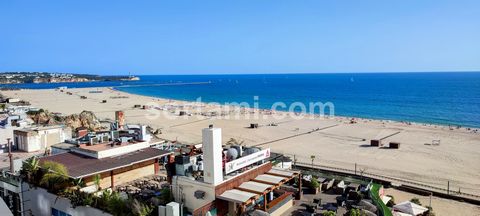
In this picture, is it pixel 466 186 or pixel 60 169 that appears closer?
pixel 60 169

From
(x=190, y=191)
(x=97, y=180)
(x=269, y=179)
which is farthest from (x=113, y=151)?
(x=269, y=179)

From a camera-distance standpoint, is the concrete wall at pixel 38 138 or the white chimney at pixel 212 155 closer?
the white chimney at pixel 212 155

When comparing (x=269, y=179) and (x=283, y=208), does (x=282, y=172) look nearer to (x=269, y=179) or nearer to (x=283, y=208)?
(x=269, y=179)

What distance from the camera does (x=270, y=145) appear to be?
125ft

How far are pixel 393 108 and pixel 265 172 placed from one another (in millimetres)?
→ 79537

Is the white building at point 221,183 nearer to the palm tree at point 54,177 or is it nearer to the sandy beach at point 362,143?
the palm tree at point 54,177

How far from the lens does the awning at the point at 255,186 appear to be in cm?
1352

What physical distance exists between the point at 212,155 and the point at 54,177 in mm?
6683

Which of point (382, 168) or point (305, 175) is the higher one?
point (305, 175)

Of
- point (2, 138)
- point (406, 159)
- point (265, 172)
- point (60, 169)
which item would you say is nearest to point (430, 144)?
point (406, 159)

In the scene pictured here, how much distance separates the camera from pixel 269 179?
48.1 ft

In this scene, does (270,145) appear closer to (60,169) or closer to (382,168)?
(382,168)

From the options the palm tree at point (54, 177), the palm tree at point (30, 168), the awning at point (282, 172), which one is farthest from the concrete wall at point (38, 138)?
the awning at point (282, 172)

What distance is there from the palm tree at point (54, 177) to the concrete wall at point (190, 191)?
4353mm
